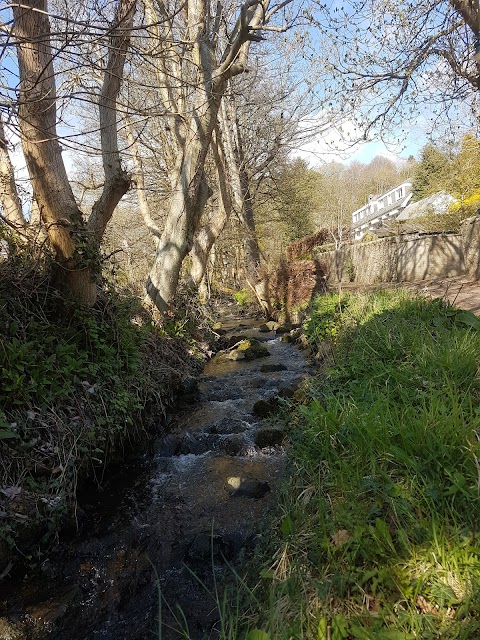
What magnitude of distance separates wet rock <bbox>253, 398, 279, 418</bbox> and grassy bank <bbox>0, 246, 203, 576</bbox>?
4.52 feet

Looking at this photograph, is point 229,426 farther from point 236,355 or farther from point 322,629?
point 236,355

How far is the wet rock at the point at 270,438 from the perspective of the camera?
4531 millimetres

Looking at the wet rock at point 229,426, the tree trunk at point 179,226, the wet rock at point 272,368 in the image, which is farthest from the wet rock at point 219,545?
the tree trunk at point 179,226

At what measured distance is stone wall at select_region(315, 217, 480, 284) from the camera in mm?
8258

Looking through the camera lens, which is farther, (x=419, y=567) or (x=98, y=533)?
(x=98, y=533)

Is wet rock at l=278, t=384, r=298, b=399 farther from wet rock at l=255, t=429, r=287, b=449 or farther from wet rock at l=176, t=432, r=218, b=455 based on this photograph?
wet rock at l=176, t=432, r=218, b=455

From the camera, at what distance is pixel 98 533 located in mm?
3229

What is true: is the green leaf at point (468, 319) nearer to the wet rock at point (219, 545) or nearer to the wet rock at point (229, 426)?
the wet rock at point (229, 426)

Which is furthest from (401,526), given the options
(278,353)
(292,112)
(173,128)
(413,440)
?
(292,112)

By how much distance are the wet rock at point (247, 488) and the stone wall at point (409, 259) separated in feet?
20.2

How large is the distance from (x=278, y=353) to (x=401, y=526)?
718cm

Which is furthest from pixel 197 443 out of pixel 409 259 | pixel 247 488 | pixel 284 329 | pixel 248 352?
pixel 409 259

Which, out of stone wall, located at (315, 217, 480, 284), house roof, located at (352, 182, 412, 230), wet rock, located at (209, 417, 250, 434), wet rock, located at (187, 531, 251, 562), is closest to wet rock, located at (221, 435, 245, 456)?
wet rock, located at (209, 417, 250, 434)

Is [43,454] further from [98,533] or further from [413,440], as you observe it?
[413,440]
